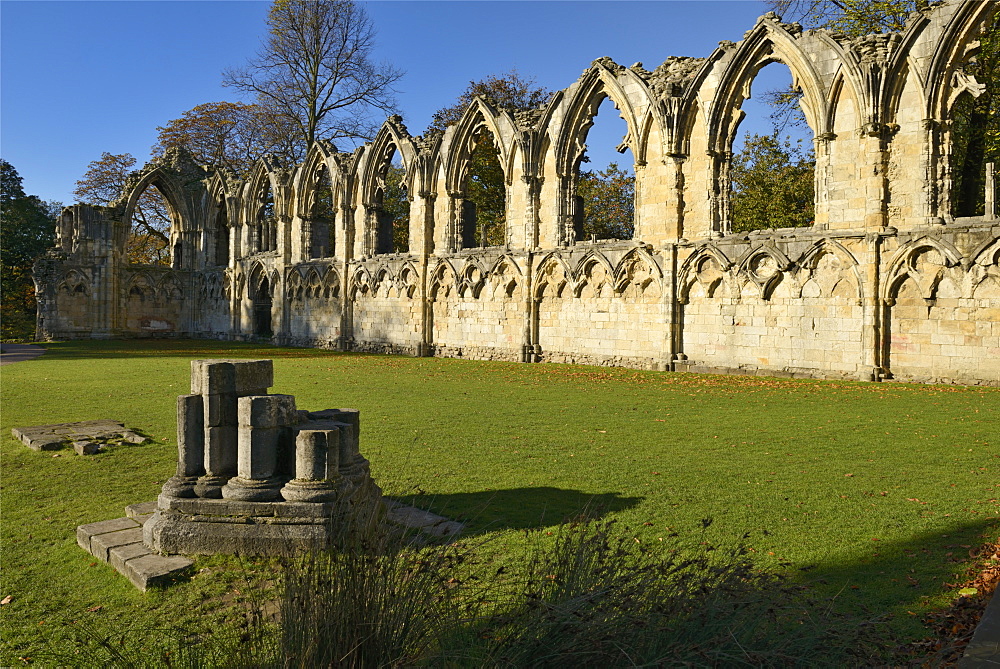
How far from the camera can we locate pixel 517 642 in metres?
2.37

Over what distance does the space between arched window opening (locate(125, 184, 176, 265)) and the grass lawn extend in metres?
30.1

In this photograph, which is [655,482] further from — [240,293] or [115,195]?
[115,195]

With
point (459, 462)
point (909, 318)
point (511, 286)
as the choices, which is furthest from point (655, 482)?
point (511, 286)

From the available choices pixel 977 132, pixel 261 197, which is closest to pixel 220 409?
pixel 977 132

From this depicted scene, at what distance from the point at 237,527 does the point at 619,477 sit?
3.13 meters

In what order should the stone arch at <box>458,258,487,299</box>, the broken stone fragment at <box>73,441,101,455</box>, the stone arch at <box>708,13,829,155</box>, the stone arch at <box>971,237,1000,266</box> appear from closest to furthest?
the broken stone fragment at <box>73,441,101,455</box>
the stone arch at <box>971,237,1000,266</box>
the stone arch at <box>708,13,829,155</box>
the stone arch at <box>458,258,487,299</box>

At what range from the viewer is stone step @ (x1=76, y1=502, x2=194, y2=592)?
3961 mm

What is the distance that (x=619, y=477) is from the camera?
6.03 meters

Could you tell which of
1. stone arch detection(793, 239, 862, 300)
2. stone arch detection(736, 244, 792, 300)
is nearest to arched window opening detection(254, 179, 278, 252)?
stone arch detection(736, 244, 792, 300)

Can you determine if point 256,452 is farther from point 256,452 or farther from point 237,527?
point 237,527

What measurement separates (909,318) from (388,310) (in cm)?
1568

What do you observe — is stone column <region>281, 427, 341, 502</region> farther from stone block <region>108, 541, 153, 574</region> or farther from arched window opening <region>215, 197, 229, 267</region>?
arched window opening <region>215, 197, 229, 267</region>

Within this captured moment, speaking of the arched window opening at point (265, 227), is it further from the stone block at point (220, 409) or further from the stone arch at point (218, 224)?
the stone block at point (220, 409)

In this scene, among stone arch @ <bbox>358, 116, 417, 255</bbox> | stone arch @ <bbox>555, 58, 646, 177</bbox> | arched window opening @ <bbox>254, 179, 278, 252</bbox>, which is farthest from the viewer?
arched window opening @ <bbox>254, 179, 278, 252</bbox>
